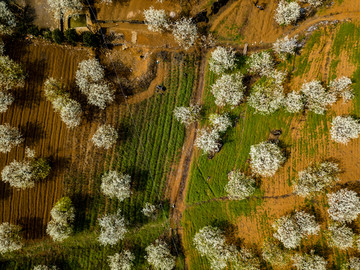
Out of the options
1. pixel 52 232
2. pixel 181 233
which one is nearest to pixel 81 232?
pixel 52 232

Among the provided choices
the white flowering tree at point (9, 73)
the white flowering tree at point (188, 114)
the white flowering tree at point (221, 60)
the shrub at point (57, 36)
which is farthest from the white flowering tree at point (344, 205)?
the white flowering tree at point (9, 73)

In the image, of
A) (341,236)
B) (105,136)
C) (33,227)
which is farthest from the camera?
(33,227)

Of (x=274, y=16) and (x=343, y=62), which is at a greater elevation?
(x=274, y=16)

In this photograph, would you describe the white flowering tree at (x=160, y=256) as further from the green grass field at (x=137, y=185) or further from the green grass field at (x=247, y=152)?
the green grass field at (x=247, y=152)

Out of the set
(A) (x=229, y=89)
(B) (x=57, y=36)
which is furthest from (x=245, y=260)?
(B) (x=57, y=36)

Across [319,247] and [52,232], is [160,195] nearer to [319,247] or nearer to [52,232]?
[52,232]

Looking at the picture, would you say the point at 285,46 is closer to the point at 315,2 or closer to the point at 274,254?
the point at 315,2

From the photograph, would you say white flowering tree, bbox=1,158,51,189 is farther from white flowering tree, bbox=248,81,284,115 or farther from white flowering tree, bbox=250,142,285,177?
white flowering tree, bbox=248,81,284,115
